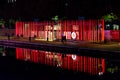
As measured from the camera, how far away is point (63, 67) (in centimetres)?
2138

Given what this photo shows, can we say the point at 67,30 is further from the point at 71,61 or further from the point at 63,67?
the point at 63,67

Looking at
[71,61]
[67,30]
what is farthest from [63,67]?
[67,30]

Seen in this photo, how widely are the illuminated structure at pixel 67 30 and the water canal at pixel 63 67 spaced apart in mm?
13746

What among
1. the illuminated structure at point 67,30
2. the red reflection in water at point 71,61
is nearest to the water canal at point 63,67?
the red reflection in water at point 71,61

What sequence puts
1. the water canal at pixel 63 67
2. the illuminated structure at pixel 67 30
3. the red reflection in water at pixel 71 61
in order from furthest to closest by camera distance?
the illuminated structure at pixel 67 30, the red reflection in water at pixel 71 61, the water canal at pixel 63 67

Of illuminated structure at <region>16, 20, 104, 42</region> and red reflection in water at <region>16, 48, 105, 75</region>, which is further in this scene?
illuminated structure at <region>16, 20, 104, 42</region>

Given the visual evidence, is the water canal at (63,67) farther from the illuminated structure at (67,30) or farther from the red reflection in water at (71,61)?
the illuminated structure at (67,30)

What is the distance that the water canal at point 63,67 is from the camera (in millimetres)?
17344

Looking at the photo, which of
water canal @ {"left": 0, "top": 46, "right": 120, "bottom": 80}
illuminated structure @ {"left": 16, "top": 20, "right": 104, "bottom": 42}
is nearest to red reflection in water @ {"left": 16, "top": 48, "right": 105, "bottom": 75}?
water canal @ {"left": 0, "top": 46, "right": 120, "bottom": 80}

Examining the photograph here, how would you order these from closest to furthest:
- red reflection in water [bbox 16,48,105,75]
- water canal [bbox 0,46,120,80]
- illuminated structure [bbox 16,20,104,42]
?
water canal [bbox 0,46,120,80] < red reflection in water [bbox 16,48,105,75] < illuminated structure [bbox 16,20,104,42]

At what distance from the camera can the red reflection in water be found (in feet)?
68.3

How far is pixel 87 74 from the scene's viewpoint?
18562 millimetres

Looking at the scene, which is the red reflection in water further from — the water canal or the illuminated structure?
the illuminated structure

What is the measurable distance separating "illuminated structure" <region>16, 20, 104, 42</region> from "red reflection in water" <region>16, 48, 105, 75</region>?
1375 centimetres
